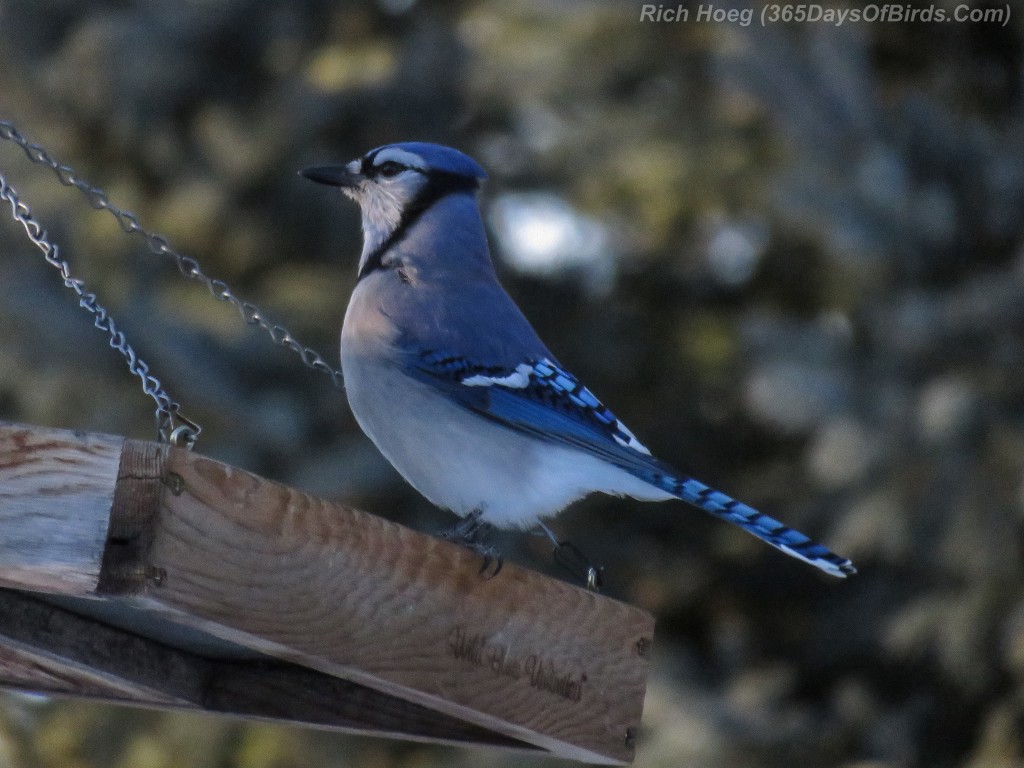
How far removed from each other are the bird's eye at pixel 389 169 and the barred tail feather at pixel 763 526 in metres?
0.94

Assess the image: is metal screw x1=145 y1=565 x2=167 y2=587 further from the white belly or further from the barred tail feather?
the barred tail feather

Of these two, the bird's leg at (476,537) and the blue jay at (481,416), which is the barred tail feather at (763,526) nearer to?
the blue jay at (481,416)

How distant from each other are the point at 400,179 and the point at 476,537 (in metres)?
0.83

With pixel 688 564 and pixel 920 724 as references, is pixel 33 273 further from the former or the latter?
pixel 920 724

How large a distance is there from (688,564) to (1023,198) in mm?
1952

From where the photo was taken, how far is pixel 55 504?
1.98 metres

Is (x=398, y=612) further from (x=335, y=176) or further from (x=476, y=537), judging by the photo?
(x=335, y=176)

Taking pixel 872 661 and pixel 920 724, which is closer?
pixel 920 724

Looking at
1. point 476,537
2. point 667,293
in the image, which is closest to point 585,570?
point 476,537

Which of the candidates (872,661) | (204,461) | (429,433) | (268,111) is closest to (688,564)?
(872,661)

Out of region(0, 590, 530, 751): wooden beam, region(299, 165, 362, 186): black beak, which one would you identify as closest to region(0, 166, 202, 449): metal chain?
region(0, 590, 530, 751): wooden beam

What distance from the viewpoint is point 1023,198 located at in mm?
4602

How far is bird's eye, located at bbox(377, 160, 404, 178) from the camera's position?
3316mm

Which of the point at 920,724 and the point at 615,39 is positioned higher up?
the point at 615,39
